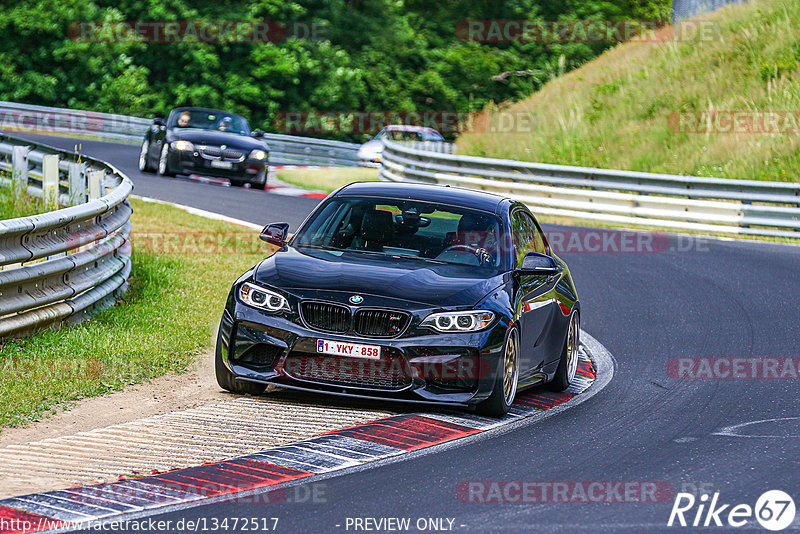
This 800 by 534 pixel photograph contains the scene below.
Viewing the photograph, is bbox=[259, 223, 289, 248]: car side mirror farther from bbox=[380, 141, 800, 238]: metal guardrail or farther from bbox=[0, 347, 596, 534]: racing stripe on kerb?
bbox=[380, 141, 800, 238]: metal guardrail

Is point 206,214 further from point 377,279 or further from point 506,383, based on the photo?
point 506,383

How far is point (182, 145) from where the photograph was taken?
80.5ft

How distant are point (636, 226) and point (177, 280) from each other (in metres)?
12.6

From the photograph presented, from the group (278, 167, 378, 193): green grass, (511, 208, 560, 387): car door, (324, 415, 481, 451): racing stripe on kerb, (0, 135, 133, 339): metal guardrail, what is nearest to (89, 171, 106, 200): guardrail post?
(0, 135, 133, 339): metal guardrail

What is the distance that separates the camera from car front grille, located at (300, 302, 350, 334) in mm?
8086

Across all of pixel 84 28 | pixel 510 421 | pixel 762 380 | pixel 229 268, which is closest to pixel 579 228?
pixel 229 268

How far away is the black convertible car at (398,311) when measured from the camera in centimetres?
805

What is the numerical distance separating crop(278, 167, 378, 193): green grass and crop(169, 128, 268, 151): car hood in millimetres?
2596

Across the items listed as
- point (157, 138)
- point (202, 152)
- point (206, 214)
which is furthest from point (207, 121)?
point (206, 214)

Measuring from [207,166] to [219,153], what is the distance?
34 cm

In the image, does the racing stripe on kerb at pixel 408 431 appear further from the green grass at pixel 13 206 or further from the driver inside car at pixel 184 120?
the driver inside car at pixel 184 120

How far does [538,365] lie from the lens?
30.2 feet

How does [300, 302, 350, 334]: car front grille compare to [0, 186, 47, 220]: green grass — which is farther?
[0, 186, 47, 220]: green grass

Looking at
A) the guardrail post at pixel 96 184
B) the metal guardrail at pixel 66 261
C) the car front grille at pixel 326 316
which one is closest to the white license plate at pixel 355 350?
the car front grille at pixel 326 316
